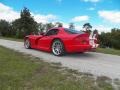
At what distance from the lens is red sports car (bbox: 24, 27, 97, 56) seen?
32.6ft

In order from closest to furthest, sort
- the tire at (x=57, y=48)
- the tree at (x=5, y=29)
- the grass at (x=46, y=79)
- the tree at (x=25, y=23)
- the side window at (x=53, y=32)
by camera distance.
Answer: the grass at (x=46, y=79) < the tire at (x=57, y=48) < the side window at (x=53, y=32) < the tree at (x=25, y=23) < the tree at (x=5, y=29)

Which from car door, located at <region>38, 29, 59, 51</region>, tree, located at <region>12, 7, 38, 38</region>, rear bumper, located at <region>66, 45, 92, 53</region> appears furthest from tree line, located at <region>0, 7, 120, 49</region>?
rear bumper, located at <region>66, 45, 92, 53</region>

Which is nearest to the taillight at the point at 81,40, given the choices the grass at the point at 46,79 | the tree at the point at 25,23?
the grass at the point at 46,79

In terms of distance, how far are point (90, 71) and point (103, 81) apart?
119cm

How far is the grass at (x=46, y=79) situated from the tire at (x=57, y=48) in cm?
299

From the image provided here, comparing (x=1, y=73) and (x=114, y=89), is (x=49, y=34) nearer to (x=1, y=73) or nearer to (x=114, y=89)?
(x=1, y=73)

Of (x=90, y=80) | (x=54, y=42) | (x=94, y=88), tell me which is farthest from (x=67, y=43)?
(x=94, y=88)

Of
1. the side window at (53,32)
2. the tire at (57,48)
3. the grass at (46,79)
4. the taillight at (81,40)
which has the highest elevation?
the side window at (53,32)

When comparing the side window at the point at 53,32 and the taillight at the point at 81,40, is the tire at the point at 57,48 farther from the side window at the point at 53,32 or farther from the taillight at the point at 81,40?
the taillight at the point at 81,40

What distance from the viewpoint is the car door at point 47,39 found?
431 inches

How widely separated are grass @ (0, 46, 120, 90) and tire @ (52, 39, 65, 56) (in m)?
2.99

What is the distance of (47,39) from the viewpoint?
1113cm

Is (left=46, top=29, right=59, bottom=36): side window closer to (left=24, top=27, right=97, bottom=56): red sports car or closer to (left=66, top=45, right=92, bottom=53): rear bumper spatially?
(left=24, top=27, right=97, bottom=56): red sports car

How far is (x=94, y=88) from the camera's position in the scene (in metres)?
5.38
